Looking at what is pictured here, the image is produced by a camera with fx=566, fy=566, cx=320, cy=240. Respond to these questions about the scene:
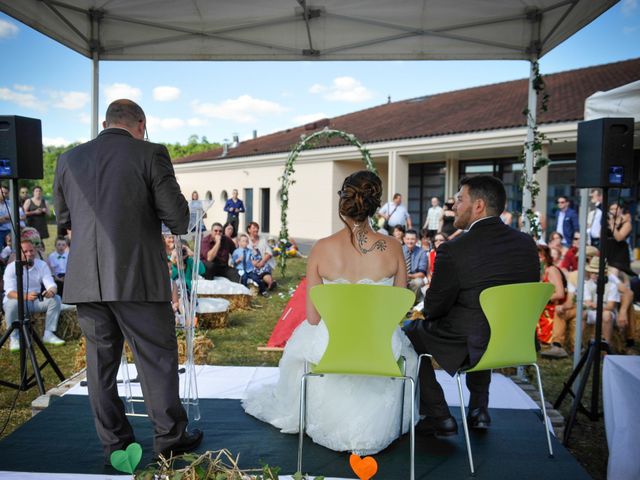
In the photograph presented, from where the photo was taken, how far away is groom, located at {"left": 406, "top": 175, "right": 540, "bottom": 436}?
120 inches

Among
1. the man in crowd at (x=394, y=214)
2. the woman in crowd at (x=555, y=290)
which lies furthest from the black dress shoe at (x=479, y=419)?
the man in crowd at (x=394, y=214)

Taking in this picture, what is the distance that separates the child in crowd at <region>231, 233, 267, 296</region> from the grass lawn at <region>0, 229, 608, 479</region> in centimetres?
51

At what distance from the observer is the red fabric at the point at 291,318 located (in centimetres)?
601

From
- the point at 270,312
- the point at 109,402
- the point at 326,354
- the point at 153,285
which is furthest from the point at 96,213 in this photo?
the point at 270,312

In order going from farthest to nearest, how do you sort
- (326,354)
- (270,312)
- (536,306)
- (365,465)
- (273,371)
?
1. (270,312)
2. (273,371)
3. (536,306)
4. (326,354)
5. (365,465)

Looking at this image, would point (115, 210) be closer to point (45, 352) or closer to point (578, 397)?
point (45, 352)

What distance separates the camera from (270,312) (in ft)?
28.5

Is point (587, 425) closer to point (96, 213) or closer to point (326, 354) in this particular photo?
point (326, 354)

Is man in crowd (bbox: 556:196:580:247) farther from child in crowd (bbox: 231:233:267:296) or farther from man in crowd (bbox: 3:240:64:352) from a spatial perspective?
man in crowd (bbox: 3:240:64:352)

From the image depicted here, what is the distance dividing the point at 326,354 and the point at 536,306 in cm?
115

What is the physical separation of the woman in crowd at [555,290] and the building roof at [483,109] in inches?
285

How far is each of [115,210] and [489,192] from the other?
6.52 feet

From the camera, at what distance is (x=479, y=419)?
133 inches

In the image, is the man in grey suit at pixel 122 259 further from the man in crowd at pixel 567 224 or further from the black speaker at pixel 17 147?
the man in crowd at pixel 567 224
